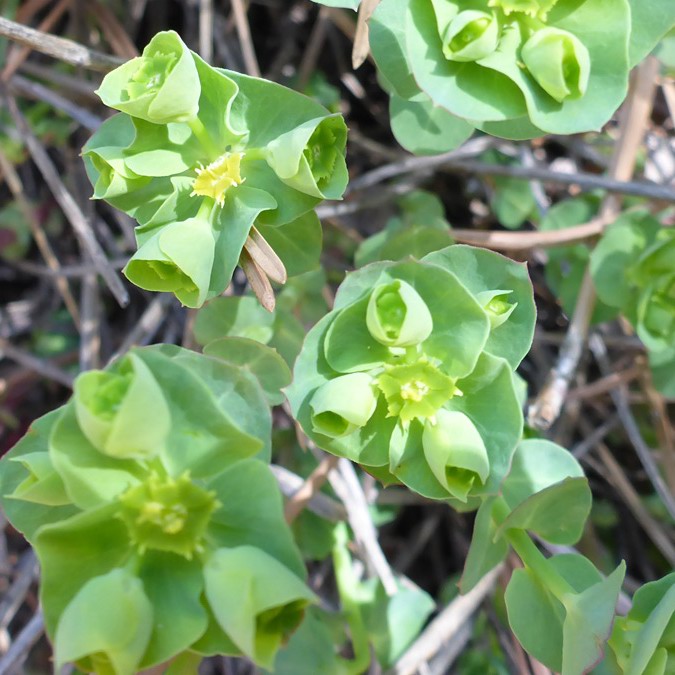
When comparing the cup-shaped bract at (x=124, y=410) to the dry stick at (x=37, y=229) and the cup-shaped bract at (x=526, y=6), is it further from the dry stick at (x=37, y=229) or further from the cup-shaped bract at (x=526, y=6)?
the dry stick at (x=37, y=229)

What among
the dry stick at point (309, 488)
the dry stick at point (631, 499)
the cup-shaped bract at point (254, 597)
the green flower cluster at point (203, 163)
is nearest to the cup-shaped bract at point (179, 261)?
the green flower cluster at point (203, 163)

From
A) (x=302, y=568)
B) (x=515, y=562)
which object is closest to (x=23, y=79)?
(x=302, y=568)

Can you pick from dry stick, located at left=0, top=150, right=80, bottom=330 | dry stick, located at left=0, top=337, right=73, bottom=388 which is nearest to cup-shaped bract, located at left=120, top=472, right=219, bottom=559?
dry stick, located at left=0, top=337, right=73, bottom=388

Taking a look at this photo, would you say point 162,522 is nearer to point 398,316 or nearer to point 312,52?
point 398,316

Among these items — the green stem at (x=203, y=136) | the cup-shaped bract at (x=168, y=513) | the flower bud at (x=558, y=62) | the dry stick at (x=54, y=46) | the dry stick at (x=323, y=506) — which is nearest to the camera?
the cup-shaped bract at (x=168, y=513)

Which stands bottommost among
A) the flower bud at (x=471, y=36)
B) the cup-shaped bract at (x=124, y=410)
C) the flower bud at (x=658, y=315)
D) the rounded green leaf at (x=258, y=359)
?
the flower bud at (x=658, y=315)

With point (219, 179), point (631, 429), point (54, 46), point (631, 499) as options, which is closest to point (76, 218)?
point (54, 46)
